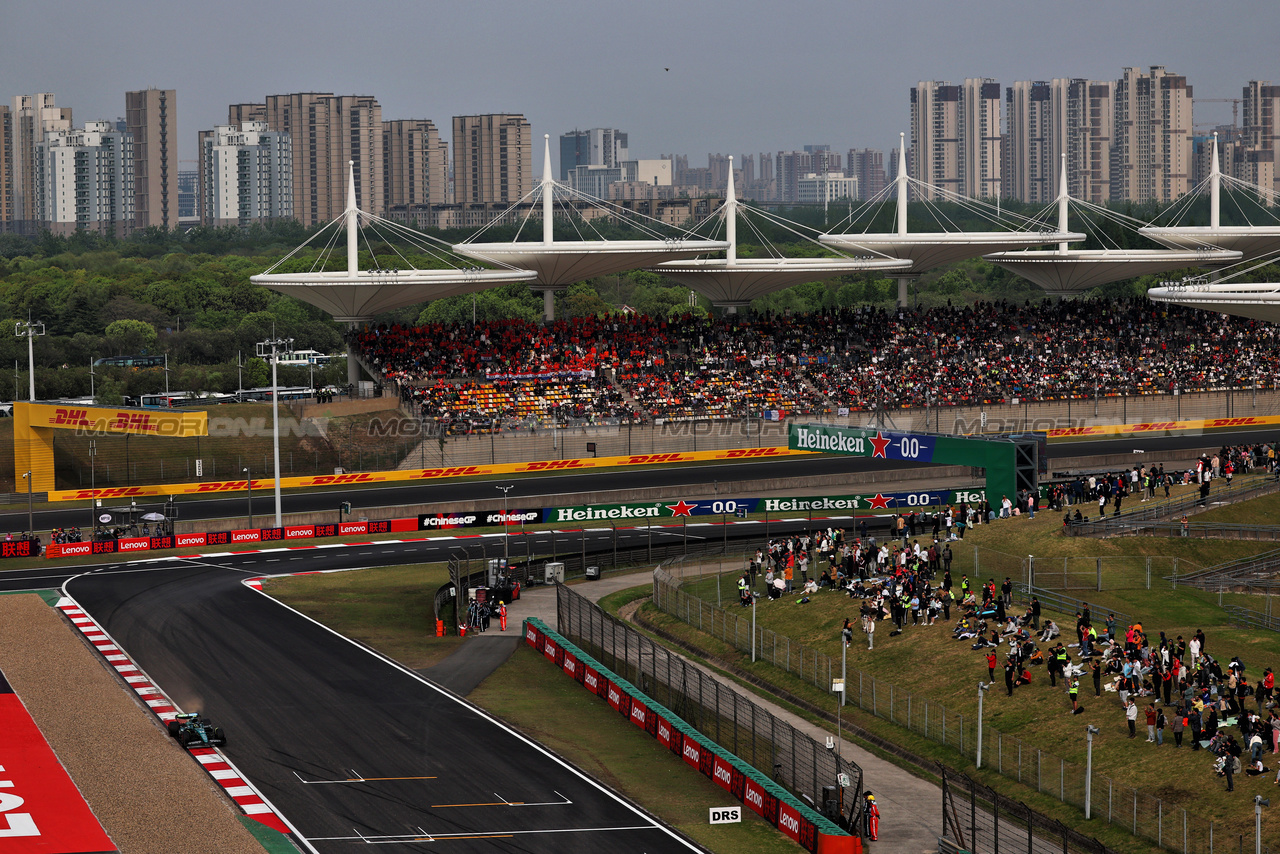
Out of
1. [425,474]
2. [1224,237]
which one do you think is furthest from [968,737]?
[1224,237]

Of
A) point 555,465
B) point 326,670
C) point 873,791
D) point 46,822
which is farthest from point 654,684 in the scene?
point 555,465

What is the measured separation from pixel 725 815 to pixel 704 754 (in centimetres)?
336

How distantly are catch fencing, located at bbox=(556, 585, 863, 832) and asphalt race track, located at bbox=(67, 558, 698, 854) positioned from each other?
3.45 meters

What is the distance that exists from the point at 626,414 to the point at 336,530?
20.0 meters

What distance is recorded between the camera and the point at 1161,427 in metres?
84.8

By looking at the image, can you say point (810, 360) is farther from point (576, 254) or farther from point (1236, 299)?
point (1236, 299)

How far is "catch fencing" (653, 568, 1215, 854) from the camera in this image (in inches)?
1105

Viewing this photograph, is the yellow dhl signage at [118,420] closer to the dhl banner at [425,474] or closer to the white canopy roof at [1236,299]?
the dhl banner at [425,474]

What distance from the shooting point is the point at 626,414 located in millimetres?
78938

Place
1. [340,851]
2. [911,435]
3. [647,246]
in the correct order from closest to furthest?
1. [340,851]
2. [911,435]
3. [647,246]

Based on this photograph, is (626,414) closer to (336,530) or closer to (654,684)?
(336,530)

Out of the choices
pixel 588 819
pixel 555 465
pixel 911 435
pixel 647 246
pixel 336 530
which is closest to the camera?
pixel 588 819

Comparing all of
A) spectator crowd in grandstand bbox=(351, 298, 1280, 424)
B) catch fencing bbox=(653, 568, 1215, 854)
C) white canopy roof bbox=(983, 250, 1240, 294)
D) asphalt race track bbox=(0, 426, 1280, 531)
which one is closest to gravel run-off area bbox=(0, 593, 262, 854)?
catch fencing bbox=(653, 568, 1215, 854)

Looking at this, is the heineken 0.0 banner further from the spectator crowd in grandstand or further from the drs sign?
the drs sign
